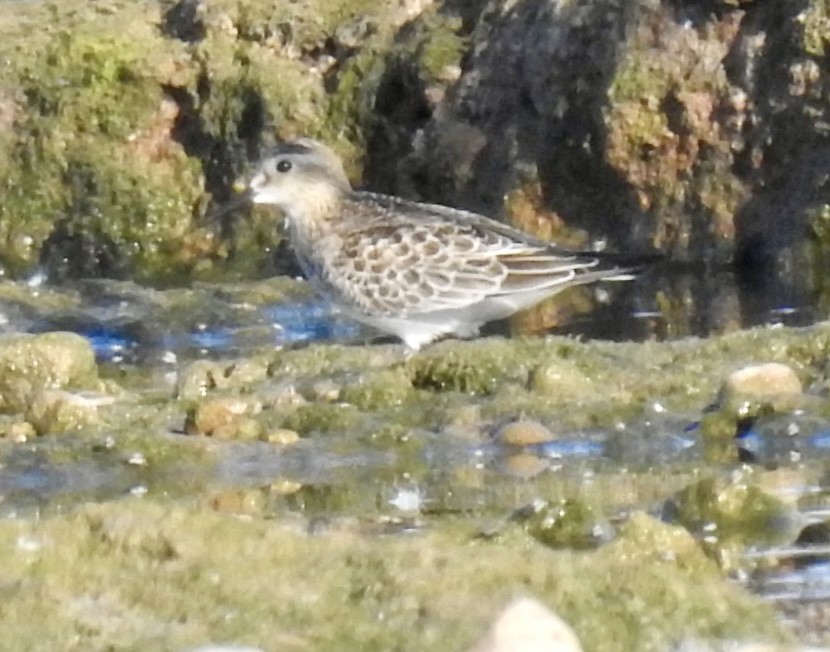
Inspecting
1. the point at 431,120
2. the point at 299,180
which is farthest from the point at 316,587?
the point at 431,120

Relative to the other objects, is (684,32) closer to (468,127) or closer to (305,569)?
(468,127)

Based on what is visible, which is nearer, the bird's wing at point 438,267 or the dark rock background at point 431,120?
the bird's wing at point 438,267

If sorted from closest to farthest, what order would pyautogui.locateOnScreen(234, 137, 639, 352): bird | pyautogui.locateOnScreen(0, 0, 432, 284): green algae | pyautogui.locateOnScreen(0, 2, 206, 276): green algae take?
pyautogui.locateOnScreen(234, 137, 639, 352): bird, pyautogui.locateOnScreen(0, 0, 432, 284): green algae, pyautogui.locateOnScreen(0, 2, 206, 276): green algae

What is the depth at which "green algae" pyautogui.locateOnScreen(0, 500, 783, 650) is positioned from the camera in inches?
166

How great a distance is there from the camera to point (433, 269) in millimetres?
9883

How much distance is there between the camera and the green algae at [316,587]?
4.23 metres

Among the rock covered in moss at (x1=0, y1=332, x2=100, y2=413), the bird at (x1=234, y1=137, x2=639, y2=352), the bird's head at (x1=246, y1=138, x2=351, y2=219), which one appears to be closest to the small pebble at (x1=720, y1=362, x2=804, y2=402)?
the bird at (x1=234, y1=137, x2=639, y2=352)

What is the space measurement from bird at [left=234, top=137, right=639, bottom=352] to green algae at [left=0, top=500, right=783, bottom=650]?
4.85m

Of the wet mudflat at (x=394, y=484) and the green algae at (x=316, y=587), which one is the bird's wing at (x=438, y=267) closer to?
the wet mudflat at (x=394, y=484)

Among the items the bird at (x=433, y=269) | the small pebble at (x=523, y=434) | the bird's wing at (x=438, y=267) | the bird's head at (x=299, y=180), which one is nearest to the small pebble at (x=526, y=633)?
the small pebble at (x=523, y=434)

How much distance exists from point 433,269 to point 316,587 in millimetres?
5461

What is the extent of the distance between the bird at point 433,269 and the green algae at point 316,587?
485 cm

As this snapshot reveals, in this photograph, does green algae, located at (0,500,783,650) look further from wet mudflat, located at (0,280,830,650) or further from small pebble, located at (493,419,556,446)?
small pebble, located at (493,419,556,446)

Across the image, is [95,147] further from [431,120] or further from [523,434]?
[523,434]
